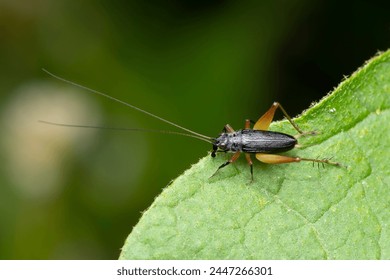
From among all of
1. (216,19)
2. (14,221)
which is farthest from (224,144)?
(14,221)

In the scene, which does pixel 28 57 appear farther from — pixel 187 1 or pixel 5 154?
pixel 187 1

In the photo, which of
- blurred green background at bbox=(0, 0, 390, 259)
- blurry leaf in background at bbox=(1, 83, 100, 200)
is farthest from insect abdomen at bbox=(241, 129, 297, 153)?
blurry leaf in background at bbox=(1, 83, 100, 200)

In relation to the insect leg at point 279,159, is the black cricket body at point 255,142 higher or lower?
higher

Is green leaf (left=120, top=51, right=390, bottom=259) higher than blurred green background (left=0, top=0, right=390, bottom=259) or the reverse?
the reverse

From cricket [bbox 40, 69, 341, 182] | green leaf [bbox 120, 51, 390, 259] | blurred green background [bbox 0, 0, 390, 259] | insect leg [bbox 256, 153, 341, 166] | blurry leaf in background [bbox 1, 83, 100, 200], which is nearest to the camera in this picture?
green leaf [bbox 120, 51, 390, 259]

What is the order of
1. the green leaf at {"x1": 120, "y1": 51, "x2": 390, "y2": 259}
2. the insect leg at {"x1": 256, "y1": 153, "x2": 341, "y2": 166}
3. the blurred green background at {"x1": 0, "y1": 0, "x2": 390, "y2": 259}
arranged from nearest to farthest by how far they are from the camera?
the green leaf at {"x1": 120, "y1": 51, "x2": 390, "y2": 259} < the insect leg at {"x1": 256, "y1": 153, "x2": 341, "y2": 166} < the blurred green background at {"x1": 0, "y1": 0, "x2": 390, "y2": 259}

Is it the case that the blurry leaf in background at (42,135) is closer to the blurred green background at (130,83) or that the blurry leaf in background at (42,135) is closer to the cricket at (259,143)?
the blurred green background at (130,83)

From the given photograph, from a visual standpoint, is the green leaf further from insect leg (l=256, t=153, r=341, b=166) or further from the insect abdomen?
the insect abdomen

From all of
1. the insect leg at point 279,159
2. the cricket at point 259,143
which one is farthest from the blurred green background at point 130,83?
the insect leg at point 279,159
